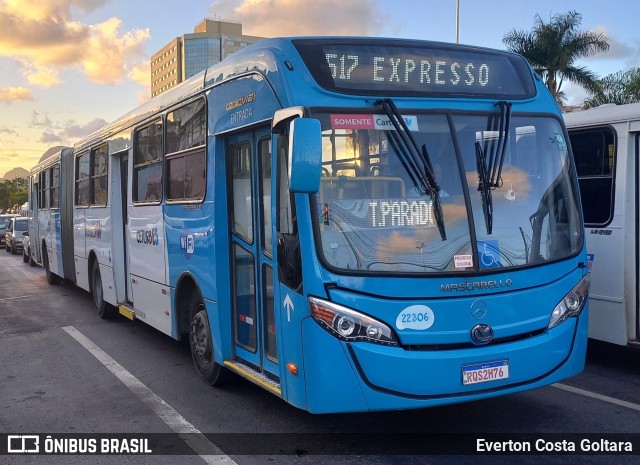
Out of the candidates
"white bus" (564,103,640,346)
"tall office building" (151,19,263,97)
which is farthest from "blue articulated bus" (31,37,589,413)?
"tall office building" (151,19,263,97)

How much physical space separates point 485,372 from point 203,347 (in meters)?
3.27

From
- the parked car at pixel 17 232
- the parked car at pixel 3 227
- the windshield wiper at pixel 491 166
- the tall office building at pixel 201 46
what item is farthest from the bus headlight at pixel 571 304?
the tall office building at pixel 201 46

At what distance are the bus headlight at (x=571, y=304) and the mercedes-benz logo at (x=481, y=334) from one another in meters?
0.62

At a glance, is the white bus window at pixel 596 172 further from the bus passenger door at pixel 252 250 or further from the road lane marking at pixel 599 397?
the bus passenger door at pixel 252 250

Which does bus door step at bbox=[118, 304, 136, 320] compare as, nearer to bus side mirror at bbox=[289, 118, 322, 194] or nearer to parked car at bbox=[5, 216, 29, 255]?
bus side mirror at bbox=[289, 118, 322, 194]

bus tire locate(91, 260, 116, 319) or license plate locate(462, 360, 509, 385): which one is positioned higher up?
license plate locate(462, 360, 509, 385)

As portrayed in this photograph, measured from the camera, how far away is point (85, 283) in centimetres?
1281

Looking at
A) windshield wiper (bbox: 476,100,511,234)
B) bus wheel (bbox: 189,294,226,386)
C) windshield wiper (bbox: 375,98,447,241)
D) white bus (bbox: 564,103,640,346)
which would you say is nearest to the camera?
windshield wiper (bbox: 375,98,447,241)

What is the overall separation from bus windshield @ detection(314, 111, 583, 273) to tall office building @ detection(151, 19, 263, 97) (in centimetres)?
12586

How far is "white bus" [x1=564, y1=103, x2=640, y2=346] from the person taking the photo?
7.35 meters

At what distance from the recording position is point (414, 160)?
509 centimetres

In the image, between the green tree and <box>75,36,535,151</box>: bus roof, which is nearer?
<box>75,36,535,151</box>: bus roof

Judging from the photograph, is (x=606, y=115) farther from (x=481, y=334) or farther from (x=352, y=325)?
(x=352, y=325)

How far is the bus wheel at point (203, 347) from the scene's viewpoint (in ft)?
22.9
